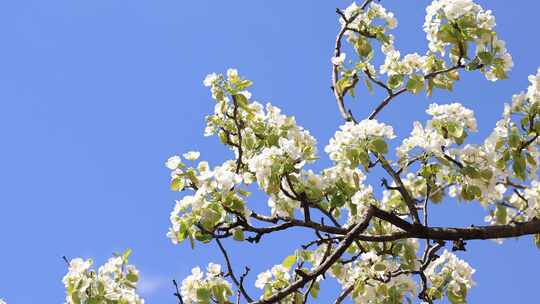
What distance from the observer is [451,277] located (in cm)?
507

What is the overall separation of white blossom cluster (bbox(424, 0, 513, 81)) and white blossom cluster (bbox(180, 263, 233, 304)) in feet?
6.77

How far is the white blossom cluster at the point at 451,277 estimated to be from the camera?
5.00 meters

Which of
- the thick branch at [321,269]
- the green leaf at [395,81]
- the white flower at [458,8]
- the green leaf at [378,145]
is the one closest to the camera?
the thick branch at [321,269]

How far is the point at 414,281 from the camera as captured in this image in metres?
4.59

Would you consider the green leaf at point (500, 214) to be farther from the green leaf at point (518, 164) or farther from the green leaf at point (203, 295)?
the green leaf at point (203, 295)

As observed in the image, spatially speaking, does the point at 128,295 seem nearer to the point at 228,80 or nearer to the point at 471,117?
the point at 228,80

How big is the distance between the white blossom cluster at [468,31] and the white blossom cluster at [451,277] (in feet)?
4.21

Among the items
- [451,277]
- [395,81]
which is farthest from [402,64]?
[451,277]

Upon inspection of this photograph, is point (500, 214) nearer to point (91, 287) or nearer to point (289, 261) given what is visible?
point (289, 261)

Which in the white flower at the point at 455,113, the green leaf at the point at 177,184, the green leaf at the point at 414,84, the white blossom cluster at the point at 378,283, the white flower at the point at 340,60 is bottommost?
the white blossom cluster at the point at 378,283

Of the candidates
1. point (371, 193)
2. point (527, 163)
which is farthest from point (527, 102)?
point (371, 193)

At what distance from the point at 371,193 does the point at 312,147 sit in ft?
2.88

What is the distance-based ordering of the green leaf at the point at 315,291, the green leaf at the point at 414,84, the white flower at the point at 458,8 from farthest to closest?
the green leaf at the point at 414,84 → the green leaf at the point at 315,291 → the white flower at the point at 458,8

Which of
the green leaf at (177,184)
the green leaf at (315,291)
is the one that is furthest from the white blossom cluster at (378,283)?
the green leaf at (177,184)
